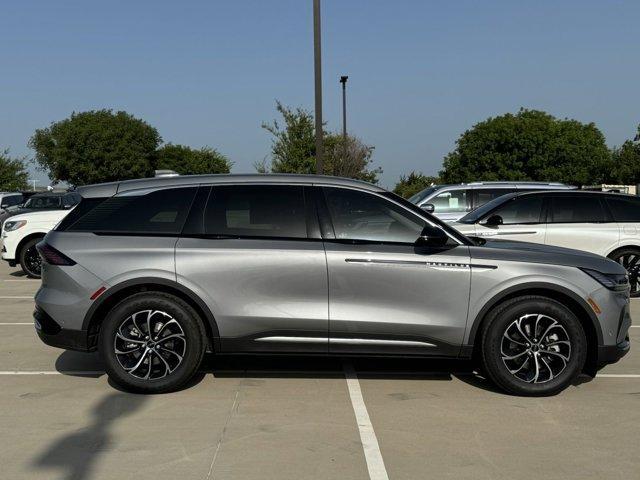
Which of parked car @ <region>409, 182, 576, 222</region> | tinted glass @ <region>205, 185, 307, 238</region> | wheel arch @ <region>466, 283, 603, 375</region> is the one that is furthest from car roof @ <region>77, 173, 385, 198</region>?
parked car @ <region>409, 182, 576, 222</region>

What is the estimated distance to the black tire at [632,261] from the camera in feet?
35.0

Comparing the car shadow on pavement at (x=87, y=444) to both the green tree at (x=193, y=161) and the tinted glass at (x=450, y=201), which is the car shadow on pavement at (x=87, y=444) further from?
the green tree at (x=193, y=161)

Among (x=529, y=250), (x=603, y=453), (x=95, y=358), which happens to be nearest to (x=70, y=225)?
(x=95, y=358)

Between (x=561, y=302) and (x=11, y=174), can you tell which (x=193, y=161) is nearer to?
(x=11, y=174)

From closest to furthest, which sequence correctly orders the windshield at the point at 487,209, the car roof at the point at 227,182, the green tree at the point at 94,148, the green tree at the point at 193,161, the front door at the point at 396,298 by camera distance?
1. the front door at the point at 396,298
2. the car roof at the point at 227,182
3. the windshield at the point at 487,209
4. the green tree at the point at 94,148
5. the green tree at the point at 193,161

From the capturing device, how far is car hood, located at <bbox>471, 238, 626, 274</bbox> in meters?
5.60

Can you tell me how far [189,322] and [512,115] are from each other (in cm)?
7201

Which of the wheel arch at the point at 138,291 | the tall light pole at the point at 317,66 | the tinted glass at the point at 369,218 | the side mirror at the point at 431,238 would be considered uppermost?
the tall light pole at the point at 317,66

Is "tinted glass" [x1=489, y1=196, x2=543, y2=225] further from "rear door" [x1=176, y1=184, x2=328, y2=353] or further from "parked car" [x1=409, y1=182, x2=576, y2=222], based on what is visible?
"rear door" [x1=176, y1=184, x2=328, y2=353]

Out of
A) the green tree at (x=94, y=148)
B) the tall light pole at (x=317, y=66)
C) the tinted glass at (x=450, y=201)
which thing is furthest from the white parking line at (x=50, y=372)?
the green tree at (x=94, y=148)

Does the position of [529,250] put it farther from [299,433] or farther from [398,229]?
[299,433]

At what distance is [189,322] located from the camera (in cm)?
555

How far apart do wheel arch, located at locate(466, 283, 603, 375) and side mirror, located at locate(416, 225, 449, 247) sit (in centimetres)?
60

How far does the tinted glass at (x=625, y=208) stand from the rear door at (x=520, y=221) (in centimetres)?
110
